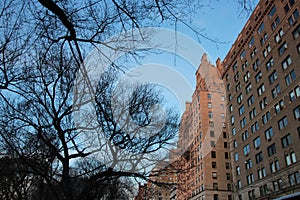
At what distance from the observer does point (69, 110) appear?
12367 millimetres

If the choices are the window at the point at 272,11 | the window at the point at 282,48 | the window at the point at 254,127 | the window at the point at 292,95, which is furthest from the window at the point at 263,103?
the window at the point at 272,11

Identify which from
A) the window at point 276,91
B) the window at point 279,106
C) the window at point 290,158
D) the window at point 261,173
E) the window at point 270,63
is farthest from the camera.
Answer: the window at point 270,63

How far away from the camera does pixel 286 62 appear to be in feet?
106

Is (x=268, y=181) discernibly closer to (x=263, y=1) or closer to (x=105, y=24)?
(x=263, y=1)

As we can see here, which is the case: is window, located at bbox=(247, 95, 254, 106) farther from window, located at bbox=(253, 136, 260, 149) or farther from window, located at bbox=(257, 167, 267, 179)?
window, located at bbox=(257, 167, 267, 179)

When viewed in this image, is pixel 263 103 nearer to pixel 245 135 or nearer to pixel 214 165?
pixel 245 135

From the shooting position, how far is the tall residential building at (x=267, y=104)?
30.1 meters

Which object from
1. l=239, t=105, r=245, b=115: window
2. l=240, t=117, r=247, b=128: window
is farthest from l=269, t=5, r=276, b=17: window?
l=240, t=117, r=247, b=128: window

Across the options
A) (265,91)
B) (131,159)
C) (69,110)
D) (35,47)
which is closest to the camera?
(35,47)

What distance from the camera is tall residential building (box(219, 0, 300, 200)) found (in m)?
Result: 30.1

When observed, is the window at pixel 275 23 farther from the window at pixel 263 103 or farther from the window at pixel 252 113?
the window at pixel 252 113

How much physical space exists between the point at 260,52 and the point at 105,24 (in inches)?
1456

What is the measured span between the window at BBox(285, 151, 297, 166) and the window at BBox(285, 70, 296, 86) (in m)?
7.66

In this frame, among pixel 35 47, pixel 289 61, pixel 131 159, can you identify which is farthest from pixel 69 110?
pixel 289 61
